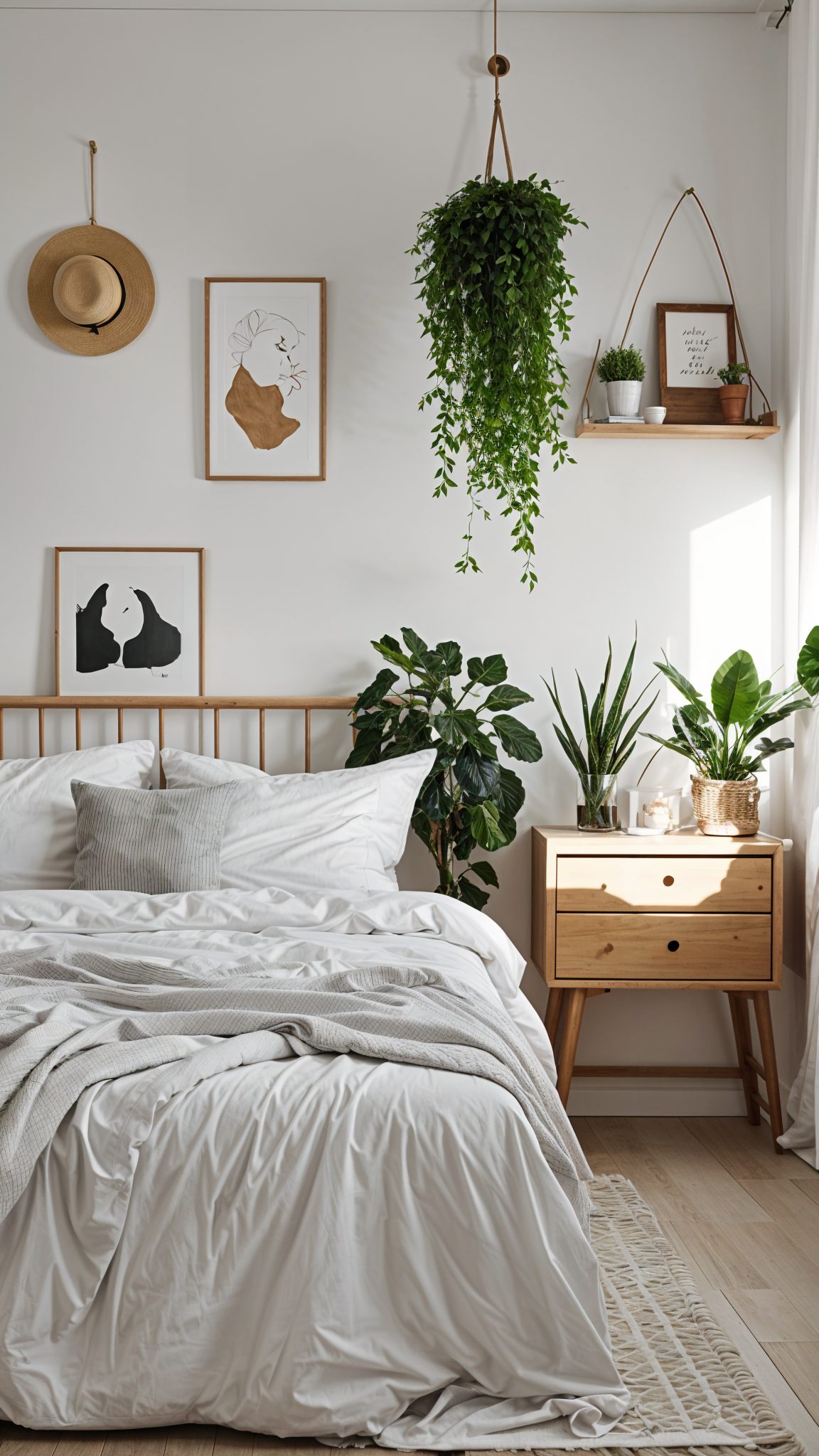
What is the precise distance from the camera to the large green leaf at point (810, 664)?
110 inches

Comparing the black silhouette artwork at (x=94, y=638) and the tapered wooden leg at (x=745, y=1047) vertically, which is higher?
the black silhouette artwork at (x=94, y=638)

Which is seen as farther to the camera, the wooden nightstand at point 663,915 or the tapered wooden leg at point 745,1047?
the tapered wooden leg at point 745,1047

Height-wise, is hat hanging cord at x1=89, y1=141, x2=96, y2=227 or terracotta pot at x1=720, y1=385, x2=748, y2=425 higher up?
hat hanging cord at x1=89, y1=141, x2=96, y2=227

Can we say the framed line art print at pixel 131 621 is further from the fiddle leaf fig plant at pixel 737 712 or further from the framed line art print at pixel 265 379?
the fiddle leaf fig plant at pixel 737 712

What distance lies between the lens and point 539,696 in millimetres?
3170

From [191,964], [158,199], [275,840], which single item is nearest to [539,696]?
[275,840]

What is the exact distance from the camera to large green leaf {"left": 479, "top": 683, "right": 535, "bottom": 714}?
296 cm

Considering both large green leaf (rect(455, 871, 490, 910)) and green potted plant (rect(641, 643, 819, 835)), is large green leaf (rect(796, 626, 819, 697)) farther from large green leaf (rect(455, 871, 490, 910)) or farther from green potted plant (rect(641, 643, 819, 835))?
large green leaf (rect(455, 871, 490, 910))

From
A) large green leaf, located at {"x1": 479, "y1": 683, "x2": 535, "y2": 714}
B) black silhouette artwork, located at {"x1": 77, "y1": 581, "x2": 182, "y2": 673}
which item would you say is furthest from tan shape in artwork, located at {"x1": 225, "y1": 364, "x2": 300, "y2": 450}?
large green leaf, located at {"x1": 479, "y1": 683, "x2": 535, "y2": 714}

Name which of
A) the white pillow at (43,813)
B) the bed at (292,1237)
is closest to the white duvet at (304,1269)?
the bed at (292,1237)

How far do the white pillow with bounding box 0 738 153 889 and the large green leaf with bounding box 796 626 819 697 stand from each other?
5.99 feet

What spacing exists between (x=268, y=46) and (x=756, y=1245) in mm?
3426

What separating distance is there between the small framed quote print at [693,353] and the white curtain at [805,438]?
7.5 inches

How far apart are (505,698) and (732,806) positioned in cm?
69
